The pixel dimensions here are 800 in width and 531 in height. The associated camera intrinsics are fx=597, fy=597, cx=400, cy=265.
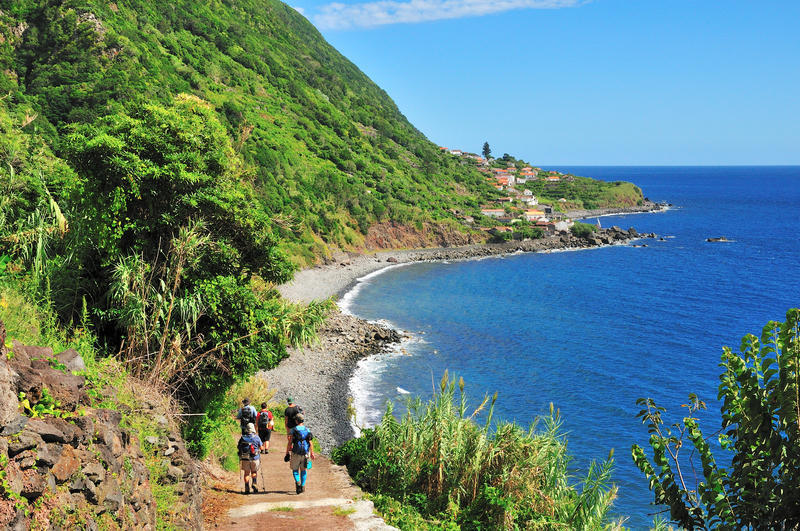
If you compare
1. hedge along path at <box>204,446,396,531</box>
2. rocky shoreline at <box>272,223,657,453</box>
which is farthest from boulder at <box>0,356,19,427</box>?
rocky shoreline at <box>272,223,657,453</box>

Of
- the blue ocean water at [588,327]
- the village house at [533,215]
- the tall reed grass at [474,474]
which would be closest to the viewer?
the tall reed grass at [474,474]

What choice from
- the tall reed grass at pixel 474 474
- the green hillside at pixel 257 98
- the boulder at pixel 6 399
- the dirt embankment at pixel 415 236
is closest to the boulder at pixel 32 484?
the boulder at pixel 6 399

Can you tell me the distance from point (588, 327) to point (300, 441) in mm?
43591

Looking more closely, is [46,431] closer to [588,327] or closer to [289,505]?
[289,505]

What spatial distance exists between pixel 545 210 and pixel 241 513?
426ft

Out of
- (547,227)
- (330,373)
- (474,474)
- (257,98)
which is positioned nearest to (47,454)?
(474,474)

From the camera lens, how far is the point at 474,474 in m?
12.7

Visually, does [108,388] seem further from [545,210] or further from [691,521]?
[545,210]

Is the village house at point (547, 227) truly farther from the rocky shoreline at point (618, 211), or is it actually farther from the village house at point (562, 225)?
the rocky shoreline at point (618, 211)

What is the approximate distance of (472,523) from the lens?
38.9 feet

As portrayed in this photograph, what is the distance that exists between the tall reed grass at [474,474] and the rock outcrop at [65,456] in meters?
4.85

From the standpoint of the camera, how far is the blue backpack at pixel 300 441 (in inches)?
460

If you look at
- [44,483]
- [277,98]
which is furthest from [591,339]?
[277,98]

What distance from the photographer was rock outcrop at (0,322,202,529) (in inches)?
234
